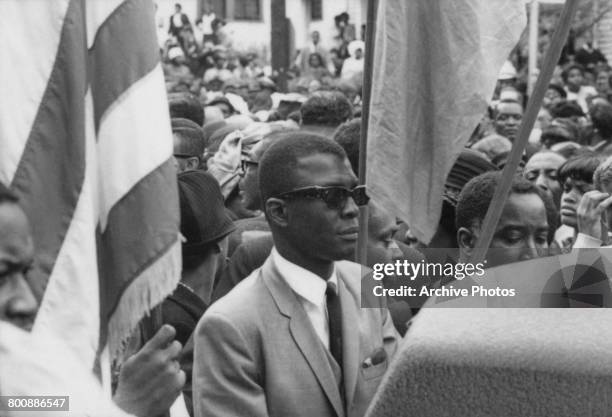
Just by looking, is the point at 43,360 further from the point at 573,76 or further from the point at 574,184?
the point at 573,76

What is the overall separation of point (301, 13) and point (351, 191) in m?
39.7

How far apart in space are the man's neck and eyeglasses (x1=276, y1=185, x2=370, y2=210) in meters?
0.20

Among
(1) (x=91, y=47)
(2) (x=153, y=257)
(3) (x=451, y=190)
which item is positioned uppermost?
(1) (x=91, y=47)

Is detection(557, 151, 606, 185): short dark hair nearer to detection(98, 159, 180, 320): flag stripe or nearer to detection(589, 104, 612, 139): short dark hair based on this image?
detection(589, 104, 612, 139): short dark hair

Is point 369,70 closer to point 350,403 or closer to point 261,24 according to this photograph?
point 350,403

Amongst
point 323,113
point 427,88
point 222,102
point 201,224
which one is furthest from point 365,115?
point 222,102

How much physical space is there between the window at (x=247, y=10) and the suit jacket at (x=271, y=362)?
137 feet

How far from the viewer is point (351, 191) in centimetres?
439

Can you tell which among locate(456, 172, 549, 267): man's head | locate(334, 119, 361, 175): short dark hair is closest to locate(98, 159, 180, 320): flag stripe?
locate(456, 172, 549, 267): man's head

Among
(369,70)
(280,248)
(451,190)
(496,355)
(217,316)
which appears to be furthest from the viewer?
(451,190)

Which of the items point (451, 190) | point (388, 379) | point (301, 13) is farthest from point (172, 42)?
point (388, 379)

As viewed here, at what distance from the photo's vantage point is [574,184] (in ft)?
24.4

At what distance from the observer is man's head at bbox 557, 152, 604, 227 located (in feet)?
23.9

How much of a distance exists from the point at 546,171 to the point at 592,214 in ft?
9.88
